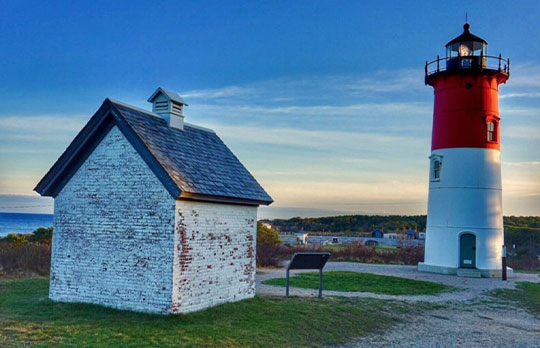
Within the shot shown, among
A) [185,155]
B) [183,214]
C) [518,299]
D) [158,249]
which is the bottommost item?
[518,299]

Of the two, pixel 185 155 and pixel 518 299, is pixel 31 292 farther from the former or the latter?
pixel 518 299

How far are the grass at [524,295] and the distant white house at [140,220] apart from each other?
9640 mm

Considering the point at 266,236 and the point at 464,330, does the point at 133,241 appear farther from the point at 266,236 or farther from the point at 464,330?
the point at 266,236

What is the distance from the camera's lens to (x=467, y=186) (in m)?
24.8

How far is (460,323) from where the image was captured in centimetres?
1355

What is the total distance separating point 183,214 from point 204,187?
928 millimetres

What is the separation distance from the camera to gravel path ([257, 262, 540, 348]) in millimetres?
11352

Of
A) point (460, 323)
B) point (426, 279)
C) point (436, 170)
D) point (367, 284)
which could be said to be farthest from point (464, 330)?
point (436, 170)

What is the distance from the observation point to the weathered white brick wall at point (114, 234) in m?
11.5

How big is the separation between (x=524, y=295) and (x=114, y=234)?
14751 mm

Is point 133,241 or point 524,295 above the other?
point 133,241

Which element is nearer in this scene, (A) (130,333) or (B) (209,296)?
(A) (130,333)

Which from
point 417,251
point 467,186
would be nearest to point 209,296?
point 467,186

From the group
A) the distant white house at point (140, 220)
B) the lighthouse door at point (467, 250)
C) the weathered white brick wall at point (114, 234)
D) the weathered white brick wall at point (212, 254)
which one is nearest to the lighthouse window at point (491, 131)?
the lighthouse door at point (467, 250)
